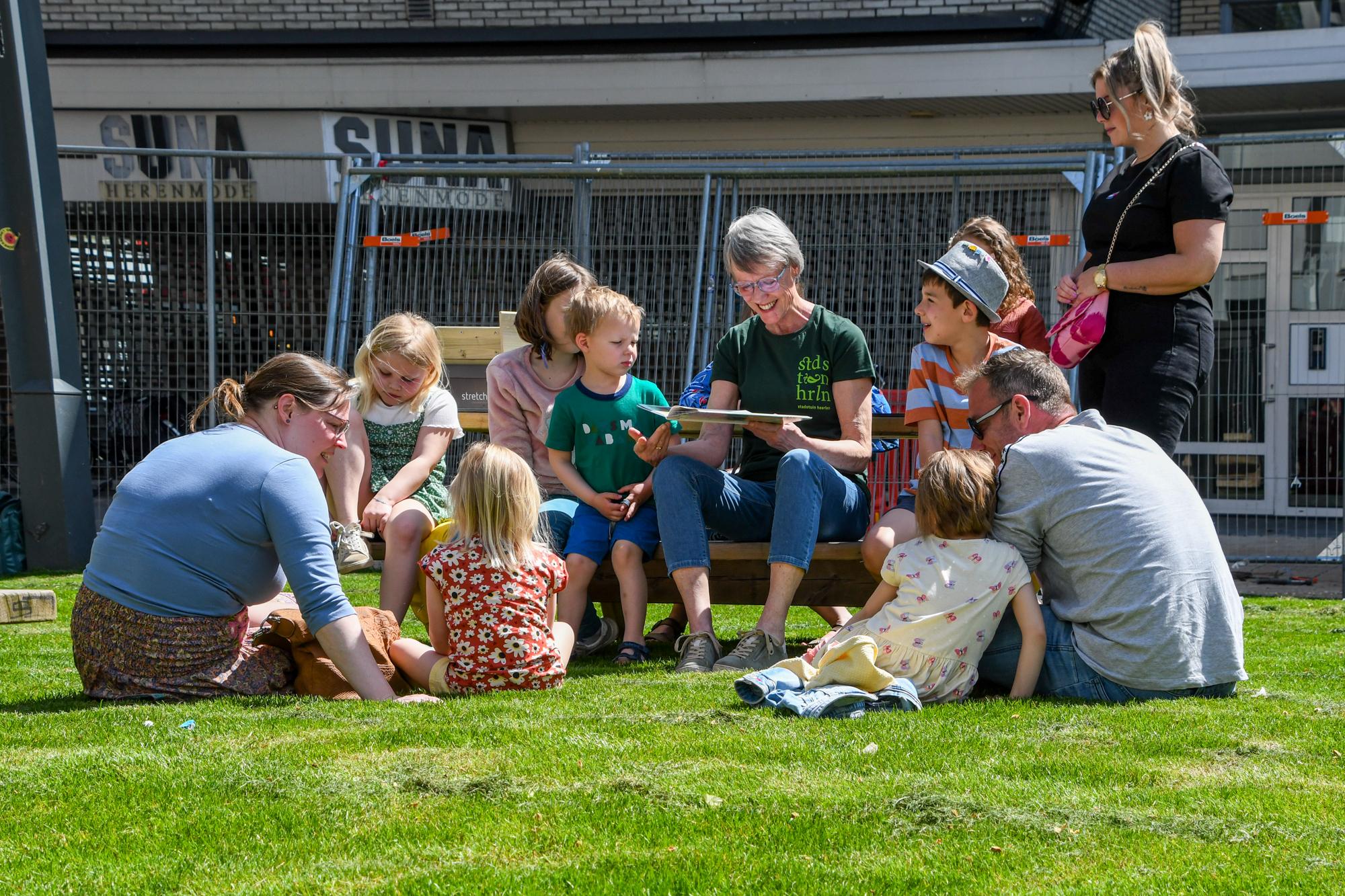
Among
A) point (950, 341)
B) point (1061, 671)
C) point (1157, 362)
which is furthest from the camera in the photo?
point (950, 341)

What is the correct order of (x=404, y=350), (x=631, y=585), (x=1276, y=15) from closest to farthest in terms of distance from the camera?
(x=631, y=585)
(x=404, y=350)
(x=1276, y=15)

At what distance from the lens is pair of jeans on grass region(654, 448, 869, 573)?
4.96m

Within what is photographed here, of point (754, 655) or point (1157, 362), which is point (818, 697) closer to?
point (754, 655)

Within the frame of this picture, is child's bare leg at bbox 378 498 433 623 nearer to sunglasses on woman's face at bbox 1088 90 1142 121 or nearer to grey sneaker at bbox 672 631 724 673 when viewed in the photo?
grey sneaker at bbox 672 631 724 673

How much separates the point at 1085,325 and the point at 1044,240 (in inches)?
169

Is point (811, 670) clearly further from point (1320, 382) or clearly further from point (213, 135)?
point (213, 135)

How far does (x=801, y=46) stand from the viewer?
545 inches

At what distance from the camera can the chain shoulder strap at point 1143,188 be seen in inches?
187

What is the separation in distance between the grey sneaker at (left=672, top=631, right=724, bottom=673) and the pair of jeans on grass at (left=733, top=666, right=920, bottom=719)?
752mm

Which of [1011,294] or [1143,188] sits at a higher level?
[1143,188]

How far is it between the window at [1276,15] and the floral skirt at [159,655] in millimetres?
12064

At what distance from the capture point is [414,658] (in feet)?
14.9

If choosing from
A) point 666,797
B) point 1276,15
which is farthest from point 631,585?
point 1276,15

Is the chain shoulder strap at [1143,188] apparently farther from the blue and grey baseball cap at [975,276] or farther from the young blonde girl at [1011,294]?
the young blonde girl at [1011,294]
